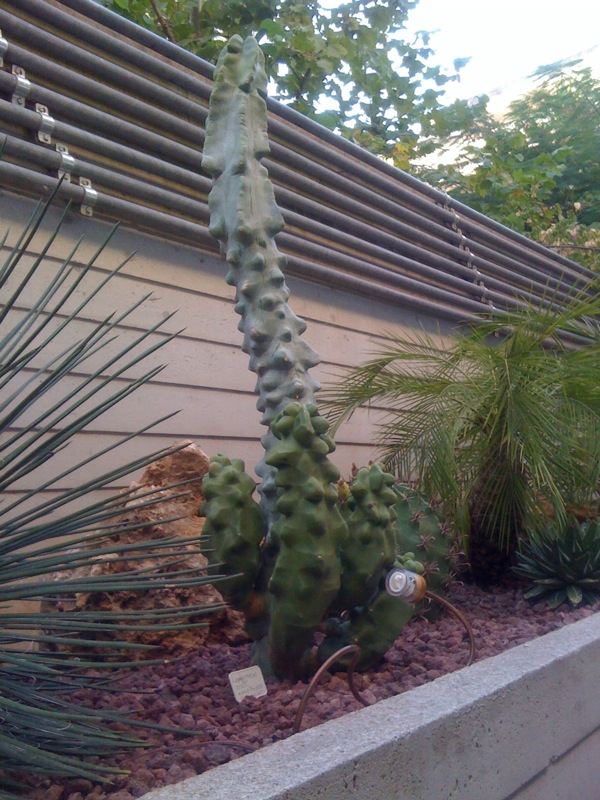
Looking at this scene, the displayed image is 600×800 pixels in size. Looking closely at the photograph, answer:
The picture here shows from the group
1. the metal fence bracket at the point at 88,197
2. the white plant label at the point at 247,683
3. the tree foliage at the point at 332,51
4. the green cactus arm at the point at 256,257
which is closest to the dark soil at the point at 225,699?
the white plant label at the point at 247,683

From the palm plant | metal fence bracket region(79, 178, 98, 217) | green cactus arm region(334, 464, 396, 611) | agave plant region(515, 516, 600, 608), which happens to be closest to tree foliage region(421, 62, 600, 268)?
the palm plant

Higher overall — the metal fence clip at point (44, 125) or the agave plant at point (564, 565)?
the metal fence clip at point (44, 125)

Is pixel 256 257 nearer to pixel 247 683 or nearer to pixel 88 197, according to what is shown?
pixel 88 197

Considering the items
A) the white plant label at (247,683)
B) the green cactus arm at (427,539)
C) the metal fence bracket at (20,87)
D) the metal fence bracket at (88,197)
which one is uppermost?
the metal fence bracket at (20,87)

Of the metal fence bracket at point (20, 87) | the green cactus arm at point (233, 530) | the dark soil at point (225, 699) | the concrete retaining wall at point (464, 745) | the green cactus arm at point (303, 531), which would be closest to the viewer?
the concrete retaining wall at point (464, 745)

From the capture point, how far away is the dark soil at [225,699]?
4.95ft

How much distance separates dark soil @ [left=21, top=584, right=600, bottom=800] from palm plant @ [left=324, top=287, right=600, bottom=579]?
21.6 inches

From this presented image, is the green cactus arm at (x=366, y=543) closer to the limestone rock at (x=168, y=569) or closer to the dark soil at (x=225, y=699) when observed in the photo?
the dark soil at (x=225, y=699)

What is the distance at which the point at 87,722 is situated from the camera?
4.97 feet

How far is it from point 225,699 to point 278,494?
55 cm

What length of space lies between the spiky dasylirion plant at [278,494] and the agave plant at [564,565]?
1351 mm

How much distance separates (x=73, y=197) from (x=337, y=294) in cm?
173

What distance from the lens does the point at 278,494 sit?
6.64 feet

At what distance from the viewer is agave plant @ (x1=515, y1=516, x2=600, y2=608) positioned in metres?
3.15
